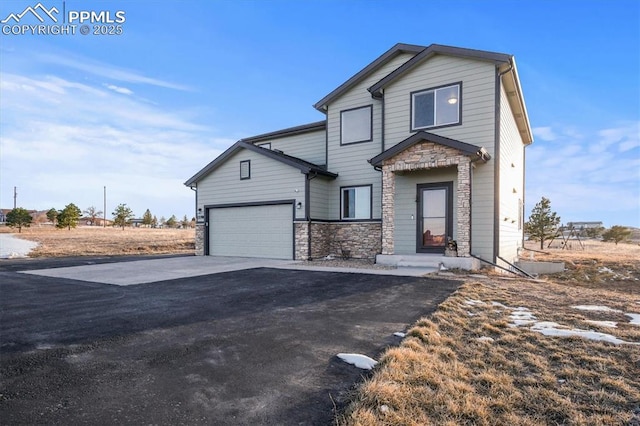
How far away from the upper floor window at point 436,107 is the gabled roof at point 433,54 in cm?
90

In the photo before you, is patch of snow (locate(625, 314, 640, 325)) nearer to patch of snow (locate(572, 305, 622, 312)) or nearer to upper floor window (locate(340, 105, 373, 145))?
patch of snow (locate(572, 305, 622, 312))

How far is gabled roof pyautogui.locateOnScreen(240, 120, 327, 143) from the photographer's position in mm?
14780

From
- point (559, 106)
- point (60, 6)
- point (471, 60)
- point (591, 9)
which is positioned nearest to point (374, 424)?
point (471, 60)

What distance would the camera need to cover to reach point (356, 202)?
1330cm

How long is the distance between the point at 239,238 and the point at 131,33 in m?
8.89

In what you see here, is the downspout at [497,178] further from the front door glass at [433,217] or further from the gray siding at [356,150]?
the gray siding at [356,150]

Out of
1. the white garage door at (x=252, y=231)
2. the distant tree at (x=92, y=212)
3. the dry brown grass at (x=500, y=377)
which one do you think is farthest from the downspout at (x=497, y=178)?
the distant tree at (x=92, y=212)

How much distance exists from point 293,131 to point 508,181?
9382 millimetres

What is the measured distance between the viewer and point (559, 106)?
21.9 m

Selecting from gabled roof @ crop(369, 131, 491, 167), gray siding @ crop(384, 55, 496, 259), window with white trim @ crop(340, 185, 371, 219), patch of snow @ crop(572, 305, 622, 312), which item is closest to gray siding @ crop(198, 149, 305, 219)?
window with white trim @ crop(340, 185, 371, 219)

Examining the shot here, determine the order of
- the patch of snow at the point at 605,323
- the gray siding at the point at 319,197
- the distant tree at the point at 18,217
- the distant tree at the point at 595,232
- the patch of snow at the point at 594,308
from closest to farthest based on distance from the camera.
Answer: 1. the patch of snow at the point at 605,323
2. the patch of snow at the point at 594,308
3. the gray siding at the point at 319,197
4. the distant tree at the point at 595,232
5. the distant tree at the point at 18,217

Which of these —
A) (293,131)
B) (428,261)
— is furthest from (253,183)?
(428,261)

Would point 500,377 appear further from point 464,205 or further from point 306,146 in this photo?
point 306,146

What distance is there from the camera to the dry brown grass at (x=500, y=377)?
2133 mm
